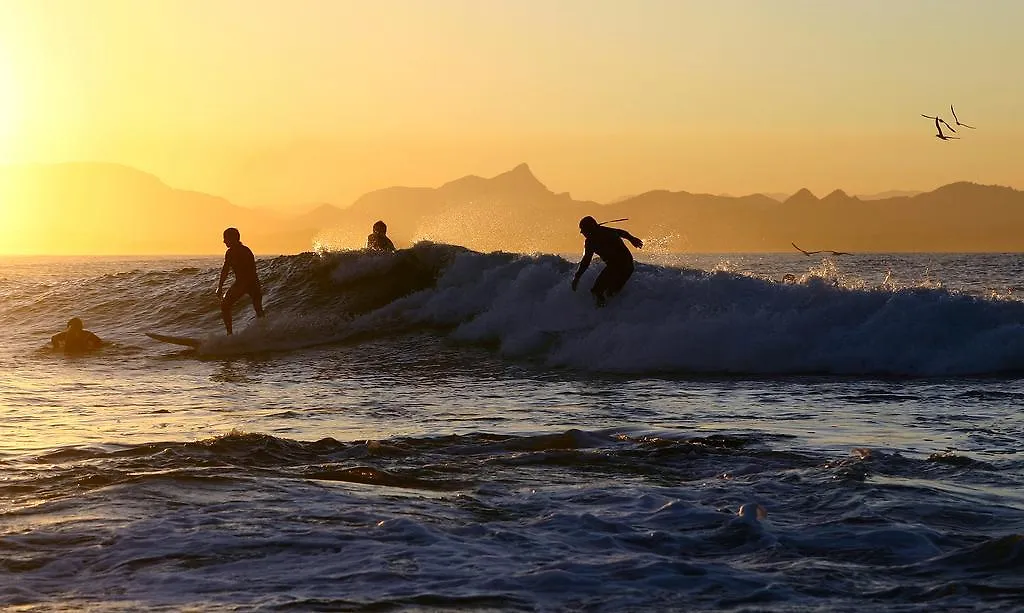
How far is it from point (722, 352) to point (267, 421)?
24.2ft

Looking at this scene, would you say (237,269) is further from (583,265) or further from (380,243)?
(583,265)

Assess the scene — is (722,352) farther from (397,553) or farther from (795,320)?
(397,553)

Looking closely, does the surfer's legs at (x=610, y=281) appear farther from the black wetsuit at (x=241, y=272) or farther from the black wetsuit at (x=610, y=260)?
the black wetsuit at (x=241, y=272)

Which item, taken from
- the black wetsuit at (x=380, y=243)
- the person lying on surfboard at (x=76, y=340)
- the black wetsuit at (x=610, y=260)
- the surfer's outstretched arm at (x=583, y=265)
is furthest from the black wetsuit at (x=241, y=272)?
the black wetsuit at (x=610, y=260)

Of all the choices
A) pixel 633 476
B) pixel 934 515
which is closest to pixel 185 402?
pixel 633 476

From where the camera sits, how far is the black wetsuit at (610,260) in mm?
17312

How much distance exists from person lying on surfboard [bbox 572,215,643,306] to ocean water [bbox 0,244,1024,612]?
36 centimetres

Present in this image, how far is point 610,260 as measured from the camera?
17688mm

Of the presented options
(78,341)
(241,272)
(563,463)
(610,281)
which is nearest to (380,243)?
(241,272)

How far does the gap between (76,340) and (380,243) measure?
23.9ft

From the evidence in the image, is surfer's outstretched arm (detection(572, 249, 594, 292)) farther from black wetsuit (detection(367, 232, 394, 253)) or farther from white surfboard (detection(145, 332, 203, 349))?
black wetsuit (detection(367, 232, 394, 253))

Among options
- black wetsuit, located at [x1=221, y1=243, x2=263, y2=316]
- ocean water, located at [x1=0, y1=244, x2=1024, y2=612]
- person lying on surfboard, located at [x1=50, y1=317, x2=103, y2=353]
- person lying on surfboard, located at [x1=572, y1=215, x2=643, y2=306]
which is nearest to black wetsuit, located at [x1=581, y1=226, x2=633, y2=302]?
person lying on surfboard, located at [x1=572, y1=215, x2=643, y2=306]

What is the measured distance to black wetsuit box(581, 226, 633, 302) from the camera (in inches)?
682

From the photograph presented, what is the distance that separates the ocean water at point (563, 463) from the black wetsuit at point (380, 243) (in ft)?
18.3
